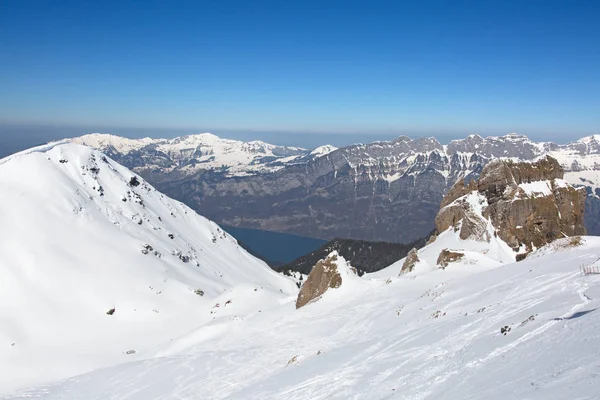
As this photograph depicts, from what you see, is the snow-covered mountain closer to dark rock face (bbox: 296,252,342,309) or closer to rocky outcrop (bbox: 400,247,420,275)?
dark rock face (bbox: 296,252,342,309)

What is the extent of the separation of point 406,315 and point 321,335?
5.77m

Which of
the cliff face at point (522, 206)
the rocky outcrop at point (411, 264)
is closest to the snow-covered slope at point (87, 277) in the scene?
the rocky outcrop at point (411, 264)

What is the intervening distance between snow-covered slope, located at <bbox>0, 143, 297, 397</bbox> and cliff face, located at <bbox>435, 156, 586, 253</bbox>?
A: 3551 centimetres

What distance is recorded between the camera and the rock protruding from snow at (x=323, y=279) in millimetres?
40375

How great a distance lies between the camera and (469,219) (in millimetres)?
72062

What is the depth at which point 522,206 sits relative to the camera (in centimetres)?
6862

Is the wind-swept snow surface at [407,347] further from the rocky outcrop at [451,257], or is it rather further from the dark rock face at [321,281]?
the rocky outcrop at [451,257]

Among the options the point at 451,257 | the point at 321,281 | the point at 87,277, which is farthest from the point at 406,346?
the point at 87,277

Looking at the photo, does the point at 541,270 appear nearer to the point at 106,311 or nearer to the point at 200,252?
the point at 106,311

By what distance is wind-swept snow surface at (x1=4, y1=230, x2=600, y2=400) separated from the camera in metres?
11.8

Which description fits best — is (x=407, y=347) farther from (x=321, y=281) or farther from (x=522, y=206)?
(x=522, y=206)

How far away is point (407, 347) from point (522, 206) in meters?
59.0

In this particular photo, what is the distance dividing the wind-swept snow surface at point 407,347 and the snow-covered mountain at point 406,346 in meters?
0.07

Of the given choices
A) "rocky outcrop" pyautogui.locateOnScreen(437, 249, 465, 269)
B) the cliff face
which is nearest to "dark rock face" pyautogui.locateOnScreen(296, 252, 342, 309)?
"rocky outcrop" pyautogui.locateOnScreen(437, 249, 465, 269)
